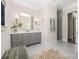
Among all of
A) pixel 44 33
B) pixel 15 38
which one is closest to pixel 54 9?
pixel 44 33

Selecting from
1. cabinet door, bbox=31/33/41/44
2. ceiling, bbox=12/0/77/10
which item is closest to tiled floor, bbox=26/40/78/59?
cabinet door, bbox=31/33/41/44

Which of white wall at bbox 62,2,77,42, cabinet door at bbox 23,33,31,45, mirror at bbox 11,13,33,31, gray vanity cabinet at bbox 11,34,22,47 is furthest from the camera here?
cabinet door at bbox 23,33,31,45

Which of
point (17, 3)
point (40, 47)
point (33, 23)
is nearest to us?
point (17, 3)

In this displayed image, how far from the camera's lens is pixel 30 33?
2.37 meters

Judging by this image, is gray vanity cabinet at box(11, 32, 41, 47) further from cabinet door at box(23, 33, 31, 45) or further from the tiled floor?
the tiled floor

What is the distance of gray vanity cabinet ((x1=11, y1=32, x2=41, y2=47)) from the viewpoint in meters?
2.06

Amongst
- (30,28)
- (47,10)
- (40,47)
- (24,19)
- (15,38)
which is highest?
(47,10)

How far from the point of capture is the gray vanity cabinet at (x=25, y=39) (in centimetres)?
206

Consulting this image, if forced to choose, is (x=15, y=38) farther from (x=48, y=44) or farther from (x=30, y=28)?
(x=48, y=44)

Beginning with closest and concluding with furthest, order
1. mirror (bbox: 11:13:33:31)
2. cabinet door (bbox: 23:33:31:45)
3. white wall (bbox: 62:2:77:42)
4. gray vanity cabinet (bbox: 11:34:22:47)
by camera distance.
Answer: mirror (bbox: 11:13:33:31) < gray vanity cabinet (bbox: 11:34:22:47) < white wall (bbox: 62:2:77:42) < cabinet door (bbox: 23:33:31:45)

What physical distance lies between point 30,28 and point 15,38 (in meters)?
0.41

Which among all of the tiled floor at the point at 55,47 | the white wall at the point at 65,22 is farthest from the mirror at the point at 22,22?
the white wall at the point at 65,22

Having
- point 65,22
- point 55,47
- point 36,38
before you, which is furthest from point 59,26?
point 36,38

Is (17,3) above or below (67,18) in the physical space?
above
